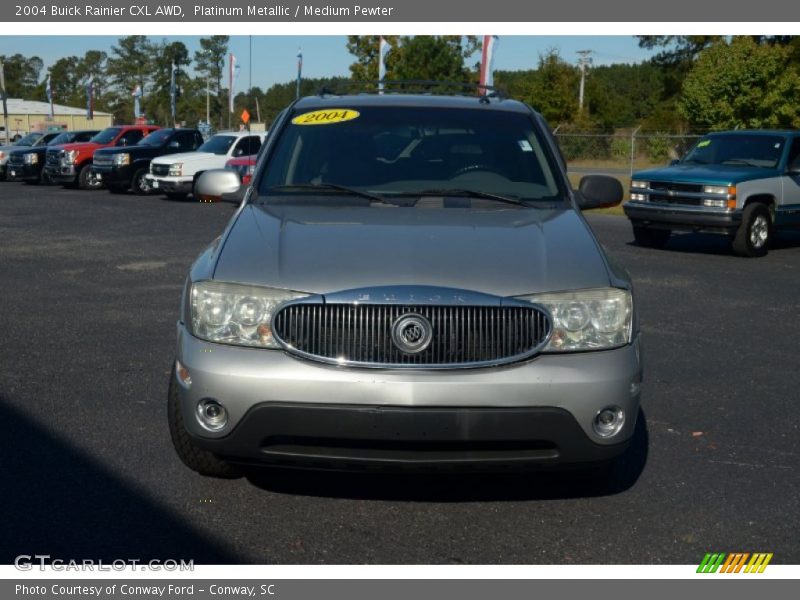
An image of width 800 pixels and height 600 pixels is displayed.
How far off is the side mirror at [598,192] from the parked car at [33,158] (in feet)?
96.5

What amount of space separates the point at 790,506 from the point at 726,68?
41.5 meters

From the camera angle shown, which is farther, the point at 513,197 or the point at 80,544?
the point at 513,197

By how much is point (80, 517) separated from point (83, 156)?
27.7 metres

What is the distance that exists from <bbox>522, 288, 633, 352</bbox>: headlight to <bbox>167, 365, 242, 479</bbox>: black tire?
1528 mm

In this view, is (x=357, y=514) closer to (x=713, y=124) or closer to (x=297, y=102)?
(x=297, y=102)

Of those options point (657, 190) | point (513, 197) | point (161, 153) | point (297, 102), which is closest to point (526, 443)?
point (513, 197)

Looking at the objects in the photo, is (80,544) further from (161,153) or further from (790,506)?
(161,153)

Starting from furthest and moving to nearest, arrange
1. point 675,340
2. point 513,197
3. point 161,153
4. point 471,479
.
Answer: point 161,153 < point 675,340 < point 513,197 < point 471,479

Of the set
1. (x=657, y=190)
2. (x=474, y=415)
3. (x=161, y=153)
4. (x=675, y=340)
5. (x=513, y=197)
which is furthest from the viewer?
(x=161, y=153)

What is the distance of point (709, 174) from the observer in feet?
51.1

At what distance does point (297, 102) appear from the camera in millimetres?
6207

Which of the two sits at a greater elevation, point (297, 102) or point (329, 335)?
point (297, 102)

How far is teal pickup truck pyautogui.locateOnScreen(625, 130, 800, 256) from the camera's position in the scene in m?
15.2

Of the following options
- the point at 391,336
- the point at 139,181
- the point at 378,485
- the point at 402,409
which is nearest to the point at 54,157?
the point at 139,181
